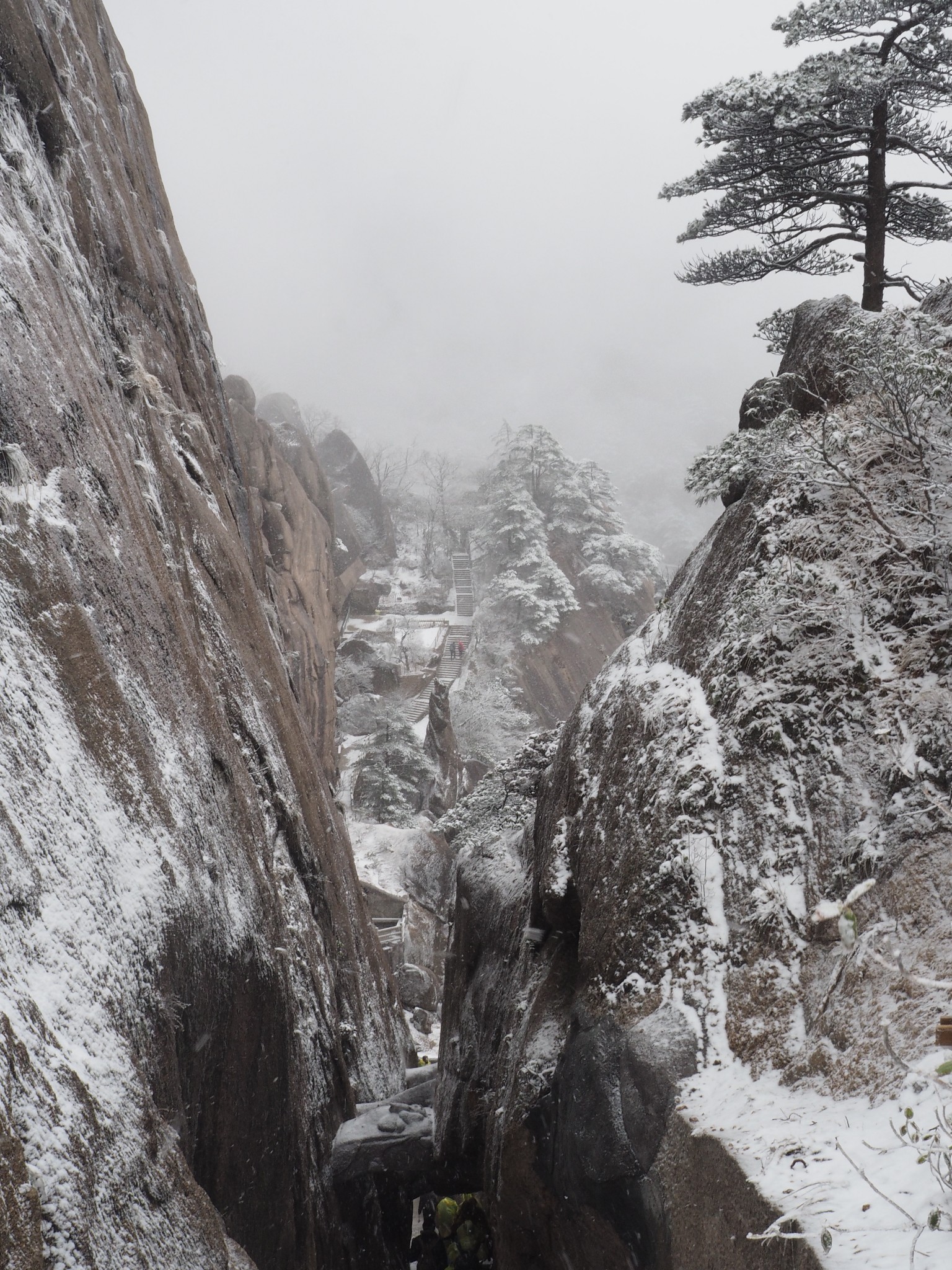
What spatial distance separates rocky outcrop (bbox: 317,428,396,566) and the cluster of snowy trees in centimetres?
1049

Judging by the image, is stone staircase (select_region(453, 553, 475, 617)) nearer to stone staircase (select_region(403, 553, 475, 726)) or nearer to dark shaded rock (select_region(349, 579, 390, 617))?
stone staircase (select_region(403, 553, 475, 726))

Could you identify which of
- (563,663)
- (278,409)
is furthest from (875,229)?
(278,409)

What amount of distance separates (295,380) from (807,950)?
91.2 m

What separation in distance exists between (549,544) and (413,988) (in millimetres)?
26140

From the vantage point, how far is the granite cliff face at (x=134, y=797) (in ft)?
13.4

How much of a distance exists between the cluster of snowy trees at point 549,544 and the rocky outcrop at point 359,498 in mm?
10493

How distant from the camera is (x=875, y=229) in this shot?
31.6ft

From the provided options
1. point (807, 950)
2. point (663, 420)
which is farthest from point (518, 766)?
point (663, 420)

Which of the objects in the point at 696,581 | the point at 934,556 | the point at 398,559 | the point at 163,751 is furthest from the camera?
the point at 398,559

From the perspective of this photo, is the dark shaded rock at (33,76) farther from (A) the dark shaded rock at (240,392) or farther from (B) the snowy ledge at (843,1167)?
(A) the dark shaded rock at (240,392)

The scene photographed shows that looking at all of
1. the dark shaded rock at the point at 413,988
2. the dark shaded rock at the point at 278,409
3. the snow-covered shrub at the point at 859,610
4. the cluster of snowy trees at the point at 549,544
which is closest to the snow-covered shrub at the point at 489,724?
the cluster of snowy trees at the point at 549,544

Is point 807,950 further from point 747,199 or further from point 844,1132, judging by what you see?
point 747,199

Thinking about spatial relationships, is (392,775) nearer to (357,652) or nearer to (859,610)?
(357,652)

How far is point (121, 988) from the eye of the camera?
15.3 feet
